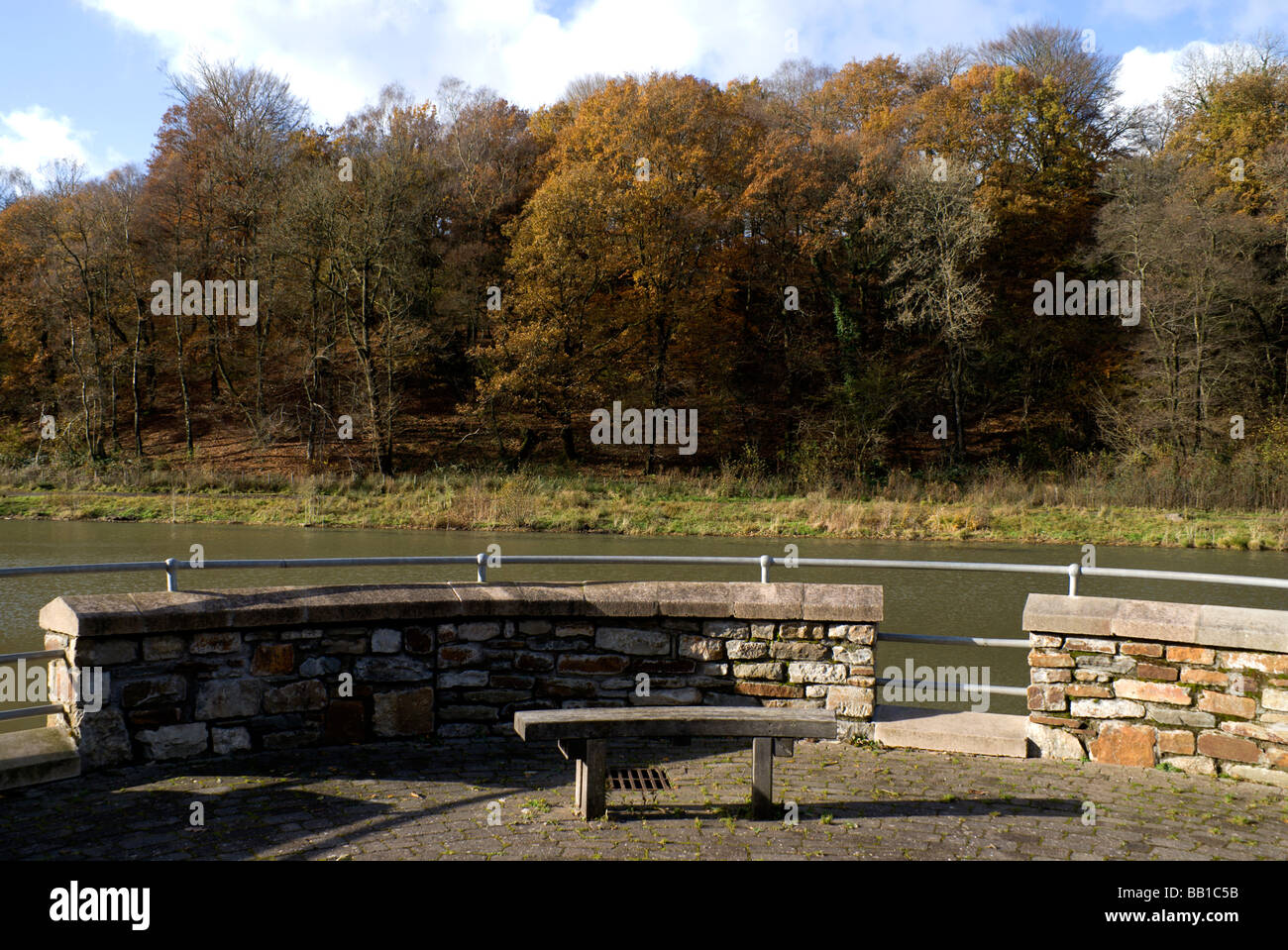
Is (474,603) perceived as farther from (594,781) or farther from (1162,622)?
(1162,622)

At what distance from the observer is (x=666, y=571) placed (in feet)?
53.4

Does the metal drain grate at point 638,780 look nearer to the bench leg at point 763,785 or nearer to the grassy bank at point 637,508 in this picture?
the bench leg at point 763,785

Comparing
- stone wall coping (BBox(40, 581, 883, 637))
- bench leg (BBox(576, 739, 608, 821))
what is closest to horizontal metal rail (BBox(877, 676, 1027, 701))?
stone wall coping (BBox(40, 581, 883, 637))

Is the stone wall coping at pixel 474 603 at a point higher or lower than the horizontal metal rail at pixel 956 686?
higher

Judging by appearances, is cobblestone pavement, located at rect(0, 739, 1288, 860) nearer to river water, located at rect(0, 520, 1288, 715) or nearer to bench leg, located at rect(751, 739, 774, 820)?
bench leg, located at rect(751, 739, 774, 820)

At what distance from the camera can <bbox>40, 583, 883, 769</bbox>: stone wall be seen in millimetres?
4805

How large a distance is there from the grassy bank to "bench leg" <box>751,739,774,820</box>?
17.9 meters

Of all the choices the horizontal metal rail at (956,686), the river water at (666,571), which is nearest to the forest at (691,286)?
the river water at (666,571)

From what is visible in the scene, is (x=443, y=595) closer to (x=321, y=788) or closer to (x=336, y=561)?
(x=336, y=561)
